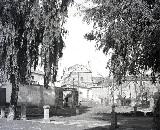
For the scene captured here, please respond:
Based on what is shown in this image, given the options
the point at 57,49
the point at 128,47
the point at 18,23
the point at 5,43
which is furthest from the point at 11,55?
the point at 128,47

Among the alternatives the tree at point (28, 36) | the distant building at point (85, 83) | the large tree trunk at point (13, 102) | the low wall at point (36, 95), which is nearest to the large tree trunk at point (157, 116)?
the tree at point (28, 36)

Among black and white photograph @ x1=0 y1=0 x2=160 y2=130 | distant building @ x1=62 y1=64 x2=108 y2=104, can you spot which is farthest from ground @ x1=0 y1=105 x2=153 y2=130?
distant building @ x1=62 y1=64 x2=108 y2=104

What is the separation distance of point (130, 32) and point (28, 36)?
12.5 m

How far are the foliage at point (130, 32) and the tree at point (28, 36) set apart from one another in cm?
901

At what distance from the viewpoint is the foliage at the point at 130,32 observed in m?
15.3

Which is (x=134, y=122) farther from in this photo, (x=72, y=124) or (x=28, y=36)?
(x=28, y=36)

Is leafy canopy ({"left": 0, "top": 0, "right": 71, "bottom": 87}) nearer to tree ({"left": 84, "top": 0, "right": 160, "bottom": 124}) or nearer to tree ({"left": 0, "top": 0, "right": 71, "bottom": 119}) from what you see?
tree ({"left": 0, "top": 0, "right": 71, "bottom": 119})

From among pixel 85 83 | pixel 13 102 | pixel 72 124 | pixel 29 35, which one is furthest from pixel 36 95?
pixel 85 83

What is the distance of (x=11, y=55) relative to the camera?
25500 millimetres

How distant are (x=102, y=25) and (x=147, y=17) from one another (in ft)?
10.8

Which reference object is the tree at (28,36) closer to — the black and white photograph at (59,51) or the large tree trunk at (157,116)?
the black and white photograph at (59,51)

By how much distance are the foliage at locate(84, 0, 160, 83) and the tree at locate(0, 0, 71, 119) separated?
9.01 meters

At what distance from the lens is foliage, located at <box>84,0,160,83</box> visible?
50.1ft

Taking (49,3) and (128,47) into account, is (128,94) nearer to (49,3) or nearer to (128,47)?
(49,3)
